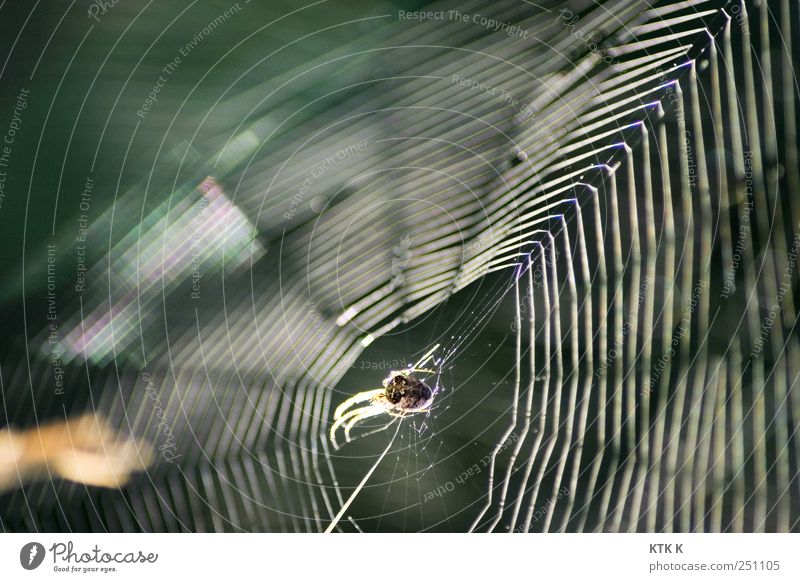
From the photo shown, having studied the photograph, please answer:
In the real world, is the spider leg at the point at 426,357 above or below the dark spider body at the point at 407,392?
above

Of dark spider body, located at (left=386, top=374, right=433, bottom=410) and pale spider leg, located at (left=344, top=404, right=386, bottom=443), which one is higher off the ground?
dark spider body, located at (left=386, top=374, right=433, bottom=410)
